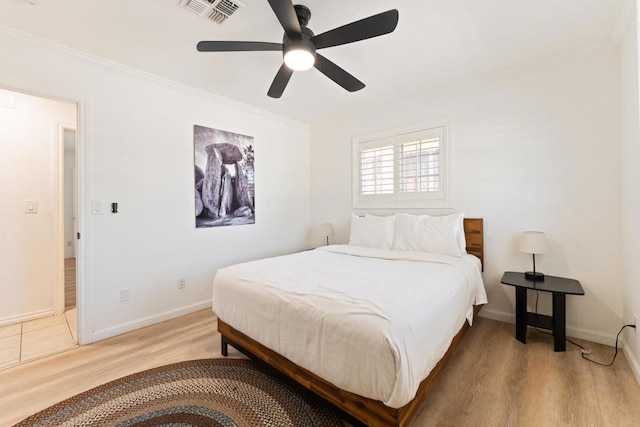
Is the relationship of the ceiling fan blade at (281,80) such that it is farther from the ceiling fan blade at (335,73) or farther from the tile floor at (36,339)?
the tile floor at (36,339)

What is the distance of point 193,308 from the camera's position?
311 cm

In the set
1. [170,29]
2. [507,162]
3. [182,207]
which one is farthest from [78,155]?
[507,162]

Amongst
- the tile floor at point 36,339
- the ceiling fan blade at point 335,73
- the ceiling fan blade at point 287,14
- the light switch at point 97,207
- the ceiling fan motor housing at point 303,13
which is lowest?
the tile floor at point 36,339

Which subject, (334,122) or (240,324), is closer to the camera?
(240,324)

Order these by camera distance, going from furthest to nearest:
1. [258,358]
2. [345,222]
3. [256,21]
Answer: [345,222] < [256,21] < [258,358]

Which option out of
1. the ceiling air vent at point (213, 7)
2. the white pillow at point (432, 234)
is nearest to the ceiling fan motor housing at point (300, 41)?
the ceiling air vent at point (213, 7)

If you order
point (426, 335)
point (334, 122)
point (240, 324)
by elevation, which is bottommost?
point (240, 324)

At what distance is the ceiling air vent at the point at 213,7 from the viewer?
178 cm

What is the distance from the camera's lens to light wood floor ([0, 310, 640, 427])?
59.4 inches

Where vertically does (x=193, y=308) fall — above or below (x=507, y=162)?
below

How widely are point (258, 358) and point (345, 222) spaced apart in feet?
8.28

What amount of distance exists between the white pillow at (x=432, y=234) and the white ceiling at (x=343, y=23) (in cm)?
155

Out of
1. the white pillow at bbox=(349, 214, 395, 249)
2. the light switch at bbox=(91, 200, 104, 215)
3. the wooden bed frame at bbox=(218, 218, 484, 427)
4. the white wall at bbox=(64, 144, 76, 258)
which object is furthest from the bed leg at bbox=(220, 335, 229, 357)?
the white wall at bbox=(64, 144, 76, 258)

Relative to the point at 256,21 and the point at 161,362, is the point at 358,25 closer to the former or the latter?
the point at 256,21
